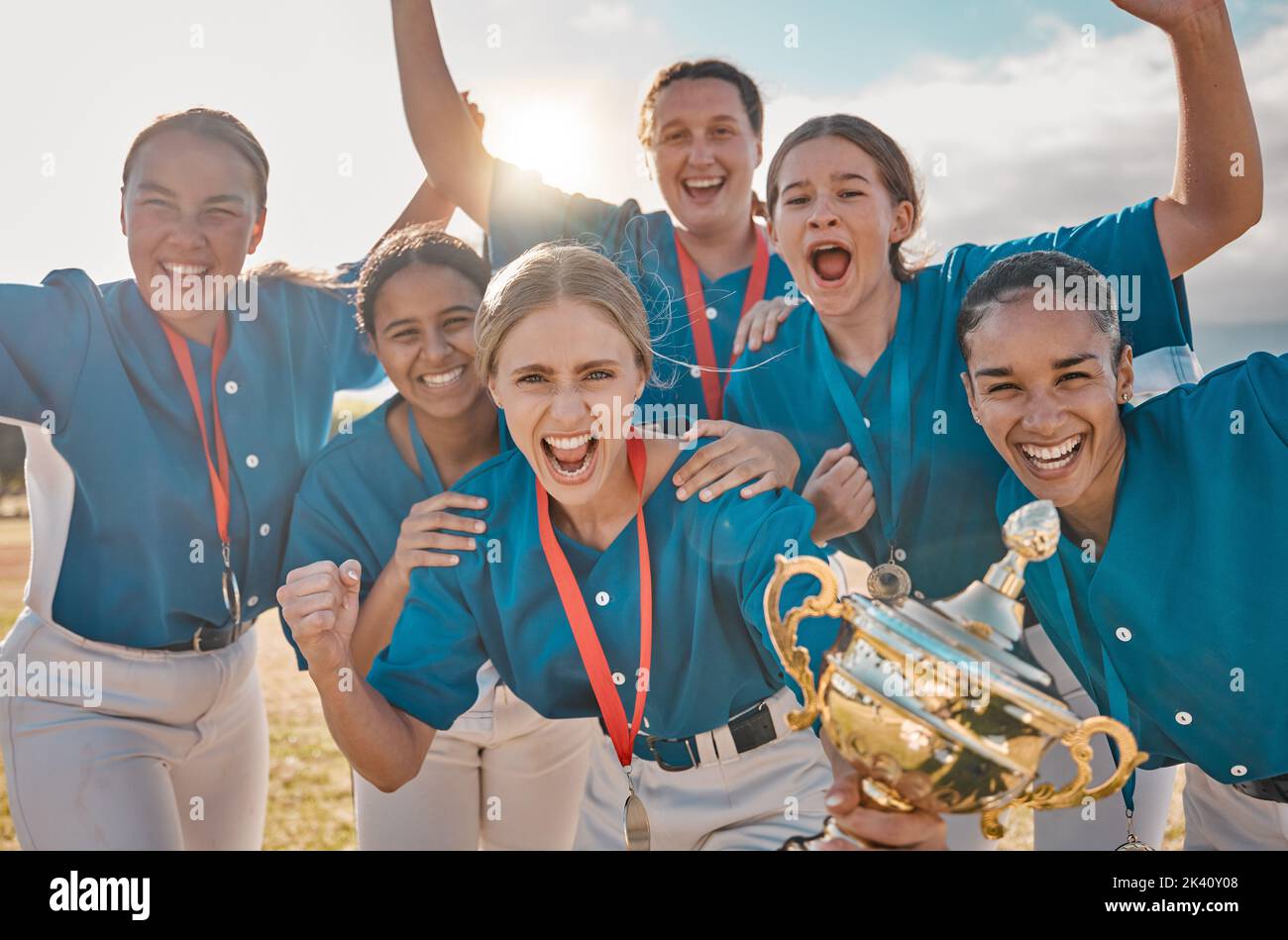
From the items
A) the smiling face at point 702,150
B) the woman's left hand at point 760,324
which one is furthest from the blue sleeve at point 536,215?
the woman's left hand at point 760,324

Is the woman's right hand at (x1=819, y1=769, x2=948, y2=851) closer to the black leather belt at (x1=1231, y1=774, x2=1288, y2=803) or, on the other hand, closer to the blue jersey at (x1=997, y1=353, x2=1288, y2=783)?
the blue jersey at (x1=997, y1=353, x2=1288, y2=783)

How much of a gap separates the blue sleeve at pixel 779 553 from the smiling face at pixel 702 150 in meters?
1.00

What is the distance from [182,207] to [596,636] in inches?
60.4

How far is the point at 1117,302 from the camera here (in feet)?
8.02

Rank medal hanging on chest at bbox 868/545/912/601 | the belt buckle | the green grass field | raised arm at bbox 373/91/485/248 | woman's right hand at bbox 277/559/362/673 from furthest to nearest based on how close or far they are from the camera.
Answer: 1. the green grass field
2. raised arm at bbox 373/91/485/248
3. medal hanging on chest at bbox 868/545/912/601
4. the belt buckle
5. woman's right hand at bbox 277/559/362/673

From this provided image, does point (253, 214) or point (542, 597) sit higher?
point (253, 214)

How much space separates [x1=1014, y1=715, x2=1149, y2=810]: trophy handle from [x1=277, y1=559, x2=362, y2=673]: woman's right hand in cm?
122

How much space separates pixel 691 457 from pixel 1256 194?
137 centimetres

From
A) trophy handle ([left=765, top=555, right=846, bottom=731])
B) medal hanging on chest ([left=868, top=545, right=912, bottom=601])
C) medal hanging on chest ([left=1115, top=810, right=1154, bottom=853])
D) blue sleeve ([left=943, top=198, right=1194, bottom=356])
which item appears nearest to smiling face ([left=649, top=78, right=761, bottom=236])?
blue sleeve ([left=943, top=198, right=1194, bottom=356])

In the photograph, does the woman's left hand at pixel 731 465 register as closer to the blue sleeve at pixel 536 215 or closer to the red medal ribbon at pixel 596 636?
the red medal ribbon at pixel 596 636

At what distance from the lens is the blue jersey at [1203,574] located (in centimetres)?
219

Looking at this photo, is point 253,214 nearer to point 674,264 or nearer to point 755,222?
point 674,264

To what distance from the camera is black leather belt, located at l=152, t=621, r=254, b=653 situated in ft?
8.95
